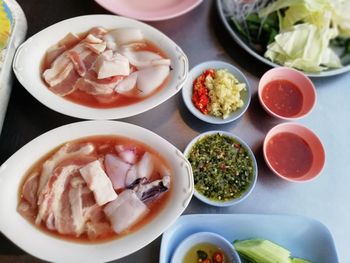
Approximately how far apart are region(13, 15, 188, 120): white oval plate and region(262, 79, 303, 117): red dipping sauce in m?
0.44

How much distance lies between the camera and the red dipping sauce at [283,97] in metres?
1.70

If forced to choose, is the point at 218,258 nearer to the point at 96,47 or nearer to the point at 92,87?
the point at 92,87

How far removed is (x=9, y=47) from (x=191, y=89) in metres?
0.78

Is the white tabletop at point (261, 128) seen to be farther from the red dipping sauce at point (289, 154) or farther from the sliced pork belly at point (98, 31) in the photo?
the sliced pork belly at point (98, 31)

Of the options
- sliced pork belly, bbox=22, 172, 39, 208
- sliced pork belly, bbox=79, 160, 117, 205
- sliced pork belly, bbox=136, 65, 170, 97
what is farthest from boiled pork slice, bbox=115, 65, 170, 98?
sliced pork belly, bbox=22, 172, 39, 208

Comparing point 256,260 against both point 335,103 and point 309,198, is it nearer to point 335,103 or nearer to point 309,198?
Result: point 309,198

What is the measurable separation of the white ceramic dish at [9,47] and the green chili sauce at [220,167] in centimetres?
78

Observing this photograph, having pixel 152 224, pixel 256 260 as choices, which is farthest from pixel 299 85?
pixel 152 224

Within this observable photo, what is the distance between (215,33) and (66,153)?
3.41 feet

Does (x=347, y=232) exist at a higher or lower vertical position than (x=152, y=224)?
lower

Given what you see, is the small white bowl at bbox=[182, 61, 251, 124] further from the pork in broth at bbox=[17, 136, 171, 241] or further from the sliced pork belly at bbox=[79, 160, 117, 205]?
the sliced pork belly at bbox=[79, 160, 117, 205]

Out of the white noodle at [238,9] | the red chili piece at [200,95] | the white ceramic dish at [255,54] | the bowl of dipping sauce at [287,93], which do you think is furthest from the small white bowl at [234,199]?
the white noodle at [238,9]

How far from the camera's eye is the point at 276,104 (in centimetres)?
171

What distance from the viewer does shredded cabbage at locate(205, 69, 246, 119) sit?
63.1 inches
